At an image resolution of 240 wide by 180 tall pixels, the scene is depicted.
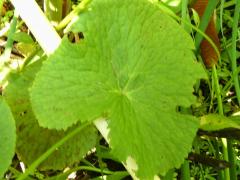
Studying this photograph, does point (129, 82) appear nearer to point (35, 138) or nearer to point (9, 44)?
point (35, 138)

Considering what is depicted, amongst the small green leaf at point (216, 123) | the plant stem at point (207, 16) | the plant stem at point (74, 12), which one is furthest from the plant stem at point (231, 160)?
the plant stem at point (74, 12)

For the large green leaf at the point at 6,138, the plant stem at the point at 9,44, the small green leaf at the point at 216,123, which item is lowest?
the small green leaf at the point at 216,123

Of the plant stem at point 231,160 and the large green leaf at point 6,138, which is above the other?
the large green leaf at point 6,138

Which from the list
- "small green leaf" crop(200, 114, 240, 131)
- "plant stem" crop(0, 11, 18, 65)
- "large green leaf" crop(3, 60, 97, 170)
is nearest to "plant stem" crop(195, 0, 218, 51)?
"small green leaf" crop(200, 114, 240, 131)

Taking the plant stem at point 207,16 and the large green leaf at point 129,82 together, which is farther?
the plant stem at point 207,16

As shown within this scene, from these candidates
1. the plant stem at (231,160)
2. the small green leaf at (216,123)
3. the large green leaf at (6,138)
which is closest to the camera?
the large green leaf at (6,138)

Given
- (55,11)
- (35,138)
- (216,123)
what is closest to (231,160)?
(216,123)

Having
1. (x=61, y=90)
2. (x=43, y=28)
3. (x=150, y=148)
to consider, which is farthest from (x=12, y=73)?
(x=150, y=148)

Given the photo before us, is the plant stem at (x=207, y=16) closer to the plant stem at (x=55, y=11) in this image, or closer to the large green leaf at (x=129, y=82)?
the large green leaf at (x=129, y=82)

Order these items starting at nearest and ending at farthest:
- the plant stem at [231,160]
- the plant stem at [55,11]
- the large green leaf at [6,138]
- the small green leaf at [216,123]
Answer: the large green leaf at [6,138] < the small green leaf at [216,123] < the plant stem at [231,160] < the plant stem at [55,11]
